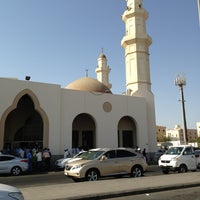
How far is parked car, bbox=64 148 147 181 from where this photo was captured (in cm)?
1196

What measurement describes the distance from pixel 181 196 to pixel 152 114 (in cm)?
2208

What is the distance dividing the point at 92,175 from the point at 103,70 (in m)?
31.8

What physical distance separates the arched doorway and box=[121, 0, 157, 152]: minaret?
11.3 m

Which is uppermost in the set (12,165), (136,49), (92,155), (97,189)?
(136,49)

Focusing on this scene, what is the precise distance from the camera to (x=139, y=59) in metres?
30.9

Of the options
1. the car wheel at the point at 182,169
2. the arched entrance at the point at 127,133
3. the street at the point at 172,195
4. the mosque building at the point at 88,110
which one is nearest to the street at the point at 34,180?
the car wheel at the point at 182,169

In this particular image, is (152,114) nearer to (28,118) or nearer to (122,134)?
(122,134)

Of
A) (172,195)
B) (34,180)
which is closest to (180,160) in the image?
(172,195)

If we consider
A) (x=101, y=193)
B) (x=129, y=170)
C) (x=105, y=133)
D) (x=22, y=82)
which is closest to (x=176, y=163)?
(x=129, y=170)

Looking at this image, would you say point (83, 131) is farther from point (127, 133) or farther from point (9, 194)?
point (9, 194)

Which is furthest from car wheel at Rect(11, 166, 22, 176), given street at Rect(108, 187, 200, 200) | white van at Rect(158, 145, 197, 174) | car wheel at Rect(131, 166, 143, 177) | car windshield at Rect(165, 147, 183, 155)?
street at Rect(108, 187, 200, 200)

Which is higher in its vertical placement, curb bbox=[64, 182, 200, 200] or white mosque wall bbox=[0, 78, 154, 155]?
white mosque wall bbox=[0, 78, 154, 155]

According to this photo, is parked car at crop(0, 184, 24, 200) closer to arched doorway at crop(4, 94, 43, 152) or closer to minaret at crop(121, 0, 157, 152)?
arched doorway at crop(4, 94, 43, 152)

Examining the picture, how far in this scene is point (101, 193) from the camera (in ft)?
28.3
